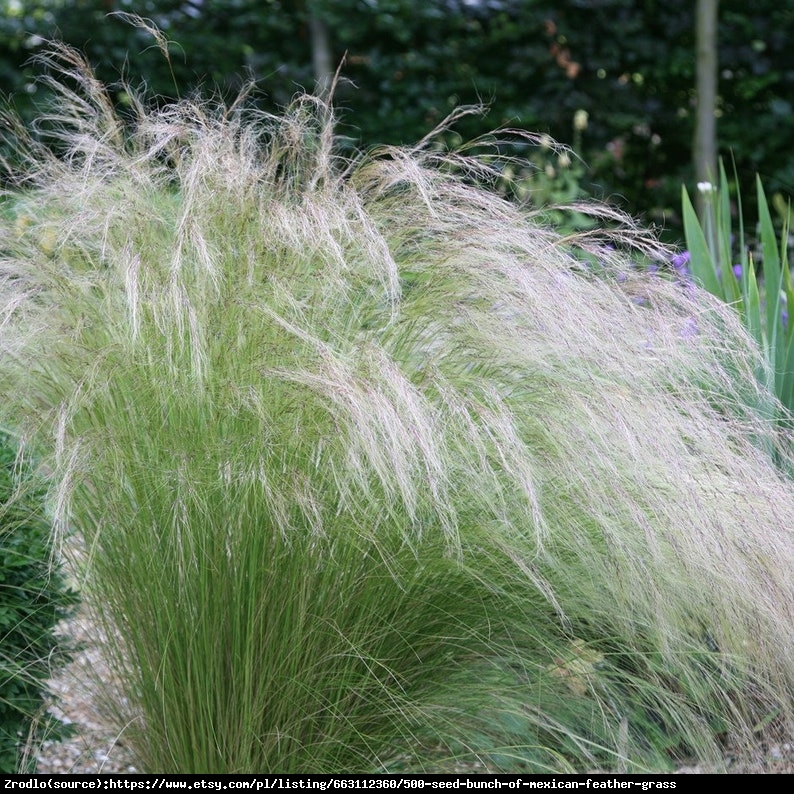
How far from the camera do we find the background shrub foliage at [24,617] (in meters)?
2.05

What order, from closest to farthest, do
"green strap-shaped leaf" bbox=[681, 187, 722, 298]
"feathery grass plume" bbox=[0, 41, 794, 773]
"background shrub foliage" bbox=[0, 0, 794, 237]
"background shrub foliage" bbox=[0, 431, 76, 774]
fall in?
"feathery grass plume" bbox=[0, 41, 794, 773], "background shrub foliage" bbox=[0, 431, 76, 774], "green strap-shaped leaf" bbox=[681, 187, 722, 298], "background shrub foliage" bbox=[0, 0, 794, 237]

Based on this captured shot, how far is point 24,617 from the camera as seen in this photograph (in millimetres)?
2100

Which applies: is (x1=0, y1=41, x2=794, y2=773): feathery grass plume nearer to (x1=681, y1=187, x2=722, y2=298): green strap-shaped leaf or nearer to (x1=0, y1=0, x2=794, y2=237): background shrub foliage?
(x1=681, y1=187, x2=722, y2=298): green strap-shaped leaf

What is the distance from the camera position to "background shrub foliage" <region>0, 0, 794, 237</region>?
281 inches

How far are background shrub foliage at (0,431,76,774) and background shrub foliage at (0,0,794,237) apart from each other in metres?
5.53

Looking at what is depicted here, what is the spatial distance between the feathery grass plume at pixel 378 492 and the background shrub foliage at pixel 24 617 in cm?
12

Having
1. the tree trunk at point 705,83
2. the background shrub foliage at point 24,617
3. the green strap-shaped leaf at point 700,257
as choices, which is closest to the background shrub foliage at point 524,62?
the tree trunk at point 705,83

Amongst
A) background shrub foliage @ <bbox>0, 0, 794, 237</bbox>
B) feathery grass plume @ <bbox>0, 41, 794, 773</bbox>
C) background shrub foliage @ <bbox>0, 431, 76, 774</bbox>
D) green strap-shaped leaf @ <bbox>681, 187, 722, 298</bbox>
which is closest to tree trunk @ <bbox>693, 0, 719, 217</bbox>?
background shrub foliage @ <bbox>0, 0, 794, 237</bbox>

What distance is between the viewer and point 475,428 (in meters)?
1.77

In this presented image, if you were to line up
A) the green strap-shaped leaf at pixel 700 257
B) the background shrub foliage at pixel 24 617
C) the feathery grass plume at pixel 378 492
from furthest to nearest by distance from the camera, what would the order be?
the green strap-shaped leaf at pixel 700 257, the background shrub foliage at pixel 24 617, the feathery grass plume at pixel 378 492

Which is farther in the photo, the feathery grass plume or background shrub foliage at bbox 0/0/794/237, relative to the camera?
background shrub foliage at bbox 0/0/794/237

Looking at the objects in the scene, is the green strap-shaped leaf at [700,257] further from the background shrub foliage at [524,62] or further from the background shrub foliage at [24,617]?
the background shrub foliage at [524,62]

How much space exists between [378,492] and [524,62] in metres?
6.10

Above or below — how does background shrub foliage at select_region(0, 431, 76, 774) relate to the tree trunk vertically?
below
